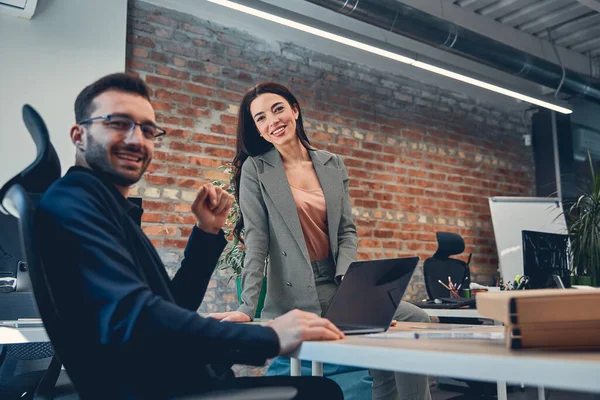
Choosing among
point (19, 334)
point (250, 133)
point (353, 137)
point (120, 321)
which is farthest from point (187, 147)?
point (120, 321)

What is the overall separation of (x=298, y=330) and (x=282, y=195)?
39.2 inches

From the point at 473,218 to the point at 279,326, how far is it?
565 cm

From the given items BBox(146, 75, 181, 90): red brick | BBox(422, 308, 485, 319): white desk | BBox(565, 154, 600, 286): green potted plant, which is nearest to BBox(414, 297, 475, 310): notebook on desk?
BBox(422, 308, 485, 319): white desk

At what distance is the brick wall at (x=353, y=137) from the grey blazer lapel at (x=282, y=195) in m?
2.31

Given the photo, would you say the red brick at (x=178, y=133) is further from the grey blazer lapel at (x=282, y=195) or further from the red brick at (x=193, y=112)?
the grey blazer lapel at (x=282, y=195)

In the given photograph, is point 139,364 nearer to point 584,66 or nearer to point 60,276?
point 60,276

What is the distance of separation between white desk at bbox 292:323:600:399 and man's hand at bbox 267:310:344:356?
→ 19 mm

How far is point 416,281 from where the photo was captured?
566 cm

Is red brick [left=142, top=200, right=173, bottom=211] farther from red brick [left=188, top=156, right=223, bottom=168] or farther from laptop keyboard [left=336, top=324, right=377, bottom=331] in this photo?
laptop keyboard [left=336, top=324, right=377, bottom=331]

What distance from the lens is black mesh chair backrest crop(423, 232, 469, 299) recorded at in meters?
4.41

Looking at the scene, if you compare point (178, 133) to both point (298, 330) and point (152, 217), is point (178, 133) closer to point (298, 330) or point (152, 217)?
point (152, 217)

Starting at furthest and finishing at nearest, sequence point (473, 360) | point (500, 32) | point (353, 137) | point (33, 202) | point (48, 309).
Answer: point (500, 32) → point (353, 137) → point (33, 202) → point (48, 309) → point (473, 360)

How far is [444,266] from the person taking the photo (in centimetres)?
452

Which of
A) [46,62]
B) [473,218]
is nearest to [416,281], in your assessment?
[473,218]
